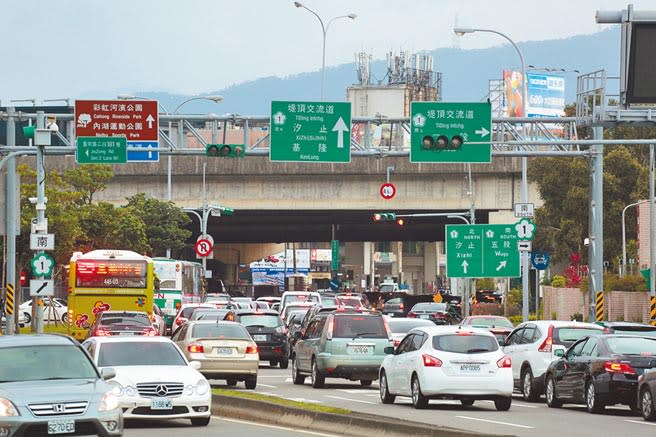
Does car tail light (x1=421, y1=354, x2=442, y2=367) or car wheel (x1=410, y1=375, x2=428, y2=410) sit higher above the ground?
car tail light (x1=421, y1=354, x2=442, y2=367)

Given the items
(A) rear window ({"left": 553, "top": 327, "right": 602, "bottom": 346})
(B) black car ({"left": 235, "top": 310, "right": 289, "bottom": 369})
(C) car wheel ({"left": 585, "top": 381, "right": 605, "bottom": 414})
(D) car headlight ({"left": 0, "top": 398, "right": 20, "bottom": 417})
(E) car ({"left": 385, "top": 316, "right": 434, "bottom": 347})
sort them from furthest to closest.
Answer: (B) black car ({"left": 235, "top": 310, "right": 289, "bottom": 369}) → (E) car ({"left": 385, "top": 316, "right": 434, "bottom": 347}) → (A) rear window ({"left": 553, "top": 327, "right": 602, "bottom": 346}) → (C) car wheel ({"left": 585, "top": 381, "right": 605, "bottom": 414}) → (D) car headlight ({"left": 0, "top": 398, "right": 20, "bottom": 417})

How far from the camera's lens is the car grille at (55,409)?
16375 mm

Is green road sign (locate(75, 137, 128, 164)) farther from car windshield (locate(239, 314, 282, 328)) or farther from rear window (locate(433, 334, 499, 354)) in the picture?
rear window (locate(433, 334, 499, 354))

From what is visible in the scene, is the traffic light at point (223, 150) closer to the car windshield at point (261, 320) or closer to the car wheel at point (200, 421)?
the car windshield at point (261, 320)

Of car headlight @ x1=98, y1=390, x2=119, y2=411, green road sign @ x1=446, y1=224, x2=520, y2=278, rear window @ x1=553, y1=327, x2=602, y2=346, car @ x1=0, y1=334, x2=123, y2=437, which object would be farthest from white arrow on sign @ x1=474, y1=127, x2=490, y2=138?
car headlight @ x1=98, y1=390, x2=119, y2=411

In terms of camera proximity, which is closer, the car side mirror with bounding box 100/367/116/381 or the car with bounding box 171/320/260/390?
the car side mirror with bounding box 100/367/116/381

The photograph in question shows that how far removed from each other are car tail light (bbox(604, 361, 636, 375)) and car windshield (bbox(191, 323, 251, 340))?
9.03 metres

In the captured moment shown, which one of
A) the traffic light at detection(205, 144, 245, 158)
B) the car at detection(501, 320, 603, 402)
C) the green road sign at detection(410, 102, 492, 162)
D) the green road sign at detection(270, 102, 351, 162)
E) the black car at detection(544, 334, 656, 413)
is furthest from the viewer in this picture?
the green road sign at detection(270, 102, 351, 162)

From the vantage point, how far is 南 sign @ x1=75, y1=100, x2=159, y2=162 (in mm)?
46031

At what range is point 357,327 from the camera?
3212 centimetres

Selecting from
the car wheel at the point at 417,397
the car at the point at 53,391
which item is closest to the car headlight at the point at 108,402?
the car at the point at 53,391

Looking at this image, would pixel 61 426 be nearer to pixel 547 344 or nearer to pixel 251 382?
pixel 251 382

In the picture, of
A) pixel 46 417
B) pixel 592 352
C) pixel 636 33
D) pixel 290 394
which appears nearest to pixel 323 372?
pixel 290 394

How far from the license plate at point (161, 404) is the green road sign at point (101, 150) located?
24.2m
